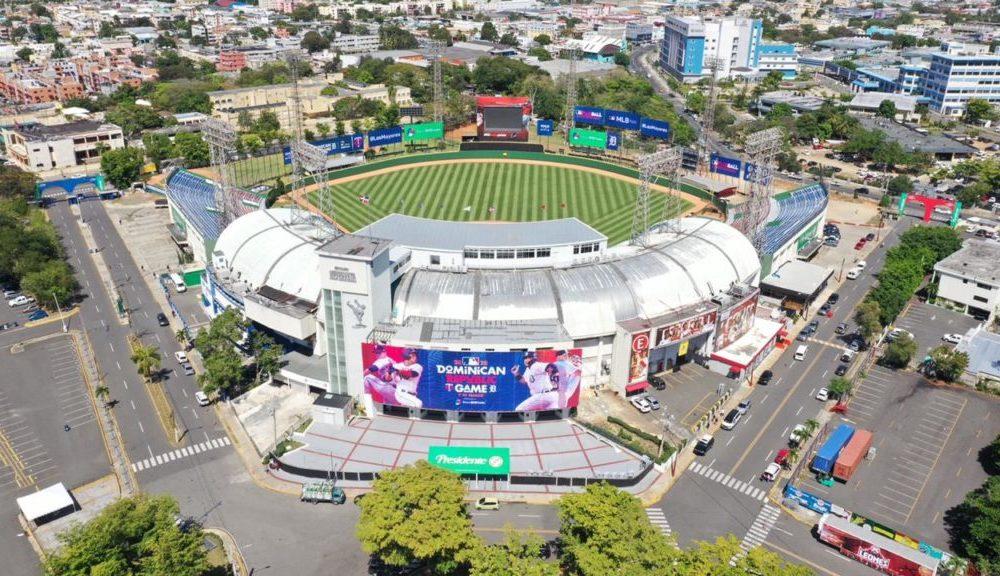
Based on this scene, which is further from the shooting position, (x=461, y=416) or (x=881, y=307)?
(x=881, y=307)

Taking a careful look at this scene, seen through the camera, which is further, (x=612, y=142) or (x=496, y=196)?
(x=612, y=142)

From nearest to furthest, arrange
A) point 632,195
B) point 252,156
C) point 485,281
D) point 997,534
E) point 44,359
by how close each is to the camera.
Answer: point 997,534 → point 485,281 → point 44,359 → point 632,195 → point 252,156

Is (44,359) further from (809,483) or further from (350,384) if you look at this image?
(809,483)

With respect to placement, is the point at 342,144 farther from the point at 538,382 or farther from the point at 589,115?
the point at 538,382

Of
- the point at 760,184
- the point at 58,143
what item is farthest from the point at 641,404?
the point at 58,143

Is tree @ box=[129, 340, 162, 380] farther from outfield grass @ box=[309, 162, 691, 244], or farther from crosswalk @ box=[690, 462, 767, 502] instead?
crosswalk @ box=[690, 462, 767, 502]

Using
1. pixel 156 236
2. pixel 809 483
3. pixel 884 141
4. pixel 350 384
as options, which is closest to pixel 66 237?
pixel 156 236
